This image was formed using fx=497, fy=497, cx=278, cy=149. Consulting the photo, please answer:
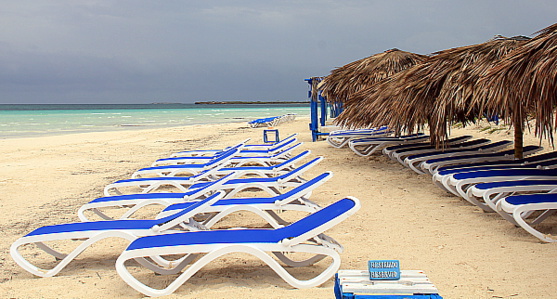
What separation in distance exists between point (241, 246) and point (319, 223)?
1.48 feet

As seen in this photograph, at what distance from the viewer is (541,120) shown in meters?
3.84

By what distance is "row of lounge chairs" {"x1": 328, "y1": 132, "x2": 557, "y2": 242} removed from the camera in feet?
11.6

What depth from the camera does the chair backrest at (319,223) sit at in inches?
106

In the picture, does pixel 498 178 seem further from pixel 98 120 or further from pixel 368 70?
pixel 98 120

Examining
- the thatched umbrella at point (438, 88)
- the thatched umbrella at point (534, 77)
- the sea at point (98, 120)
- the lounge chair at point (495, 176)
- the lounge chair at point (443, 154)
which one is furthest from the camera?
the sea at point (98, 120)

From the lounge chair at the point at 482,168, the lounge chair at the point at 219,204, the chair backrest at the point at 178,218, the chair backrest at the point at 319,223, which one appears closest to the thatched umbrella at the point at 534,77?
the lounge chair at the point at 482,168

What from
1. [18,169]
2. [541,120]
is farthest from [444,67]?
[18,169]

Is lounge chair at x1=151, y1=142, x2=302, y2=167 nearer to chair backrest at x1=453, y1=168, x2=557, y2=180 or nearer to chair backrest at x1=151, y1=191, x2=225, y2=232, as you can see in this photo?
chair backrest at x1=453, y1=168, x2=557, y2=180

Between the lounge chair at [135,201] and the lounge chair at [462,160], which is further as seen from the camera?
the lounge chair at [462,160]

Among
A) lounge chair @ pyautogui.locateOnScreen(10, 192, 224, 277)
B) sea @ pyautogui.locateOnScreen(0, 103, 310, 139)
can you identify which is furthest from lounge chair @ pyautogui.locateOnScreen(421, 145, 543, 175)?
sea @ pyautogui.locateOnScreen(0, 103, 310, 139)

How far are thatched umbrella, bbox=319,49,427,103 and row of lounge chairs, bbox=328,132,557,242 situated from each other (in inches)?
77.5

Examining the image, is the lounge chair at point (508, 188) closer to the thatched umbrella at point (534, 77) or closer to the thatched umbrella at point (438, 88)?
the thatched umbrella at point (534, 77)

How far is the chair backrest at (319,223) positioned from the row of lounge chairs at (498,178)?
4.51 ft

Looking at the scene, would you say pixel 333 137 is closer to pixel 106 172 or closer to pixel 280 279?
pixel 106 172
